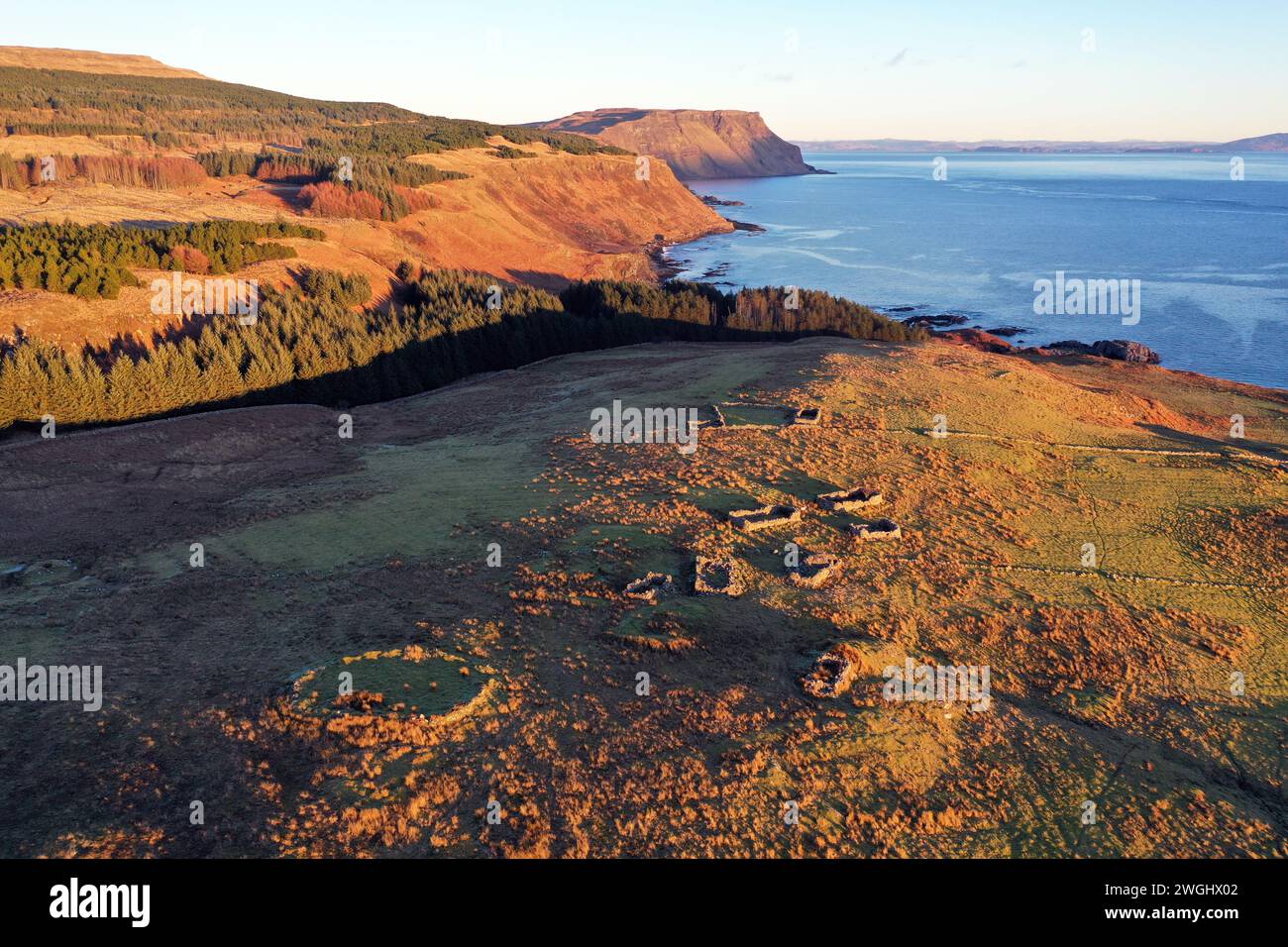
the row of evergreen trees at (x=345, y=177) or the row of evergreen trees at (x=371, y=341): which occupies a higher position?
the row of evergreen trees at (x=345, y=177)

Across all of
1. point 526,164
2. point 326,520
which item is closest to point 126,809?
point 326,520

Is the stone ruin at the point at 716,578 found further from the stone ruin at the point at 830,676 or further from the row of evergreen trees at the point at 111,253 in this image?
the row of evergreen trees at the point at 111,253

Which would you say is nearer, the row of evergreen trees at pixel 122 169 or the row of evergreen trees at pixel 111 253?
the row of evergreen trees at pixel 111 253

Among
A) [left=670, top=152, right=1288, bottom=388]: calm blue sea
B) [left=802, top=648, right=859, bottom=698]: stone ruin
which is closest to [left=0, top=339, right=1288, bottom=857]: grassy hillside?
[left=802, top=648, right=859, bottom=698]: stone ruin

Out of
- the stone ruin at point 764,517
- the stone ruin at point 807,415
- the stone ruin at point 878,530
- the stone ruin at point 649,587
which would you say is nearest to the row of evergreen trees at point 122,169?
the stone ruin at point 807,415

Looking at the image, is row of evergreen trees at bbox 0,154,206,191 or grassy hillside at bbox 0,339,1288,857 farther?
row of evergreen trees at bbox 0,154,206,191

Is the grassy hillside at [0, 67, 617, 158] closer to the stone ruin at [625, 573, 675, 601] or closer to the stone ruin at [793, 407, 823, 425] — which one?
the stone ruin at [793, 407, 823, 425]
